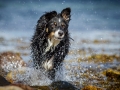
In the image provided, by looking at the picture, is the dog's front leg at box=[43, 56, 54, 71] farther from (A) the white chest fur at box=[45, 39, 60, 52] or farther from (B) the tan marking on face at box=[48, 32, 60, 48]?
(B) the tan marking on face at box=[48, 32, 60, 48]

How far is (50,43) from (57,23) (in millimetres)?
567

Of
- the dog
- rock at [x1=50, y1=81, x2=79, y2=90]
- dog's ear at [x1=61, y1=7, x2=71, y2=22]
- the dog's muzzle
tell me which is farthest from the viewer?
dog's ear at [x1=61, y1=7, x2=71, y2=22]

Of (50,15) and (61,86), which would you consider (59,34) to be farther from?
(61,86)

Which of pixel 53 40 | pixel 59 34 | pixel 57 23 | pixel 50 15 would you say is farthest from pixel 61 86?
pixel 50 15

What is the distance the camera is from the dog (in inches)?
298

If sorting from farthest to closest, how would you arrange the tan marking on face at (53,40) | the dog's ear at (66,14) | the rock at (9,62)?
the rock at (9,62), the dog's ear at (66,14), the tan marking on face at (53,40)

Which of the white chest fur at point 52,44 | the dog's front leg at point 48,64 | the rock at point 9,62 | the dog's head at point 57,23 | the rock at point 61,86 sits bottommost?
the rock at point 9,62

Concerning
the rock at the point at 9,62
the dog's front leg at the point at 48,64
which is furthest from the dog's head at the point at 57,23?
the rock at the point at 9,62

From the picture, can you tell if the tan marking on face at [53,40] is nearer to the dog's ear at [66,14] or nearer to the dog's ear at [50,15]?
the dog's ear at [50,15]

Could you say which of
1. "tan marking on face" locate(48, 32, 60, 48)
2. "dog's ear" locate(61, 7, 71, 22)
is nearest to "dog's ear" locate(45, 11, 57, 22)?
"dog's ear" locate(61, 7, 71, 22)

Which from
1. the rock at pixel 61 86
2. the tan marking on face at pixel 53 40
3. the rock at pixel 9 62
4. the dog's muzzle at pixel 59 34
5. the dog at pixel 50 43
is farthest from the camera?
the rock at pixel 9 62

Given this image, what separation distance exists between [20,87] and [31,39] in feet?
12.3

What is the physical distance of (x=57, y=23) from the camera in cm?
748

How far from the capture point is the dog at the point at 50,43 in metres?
7.57
